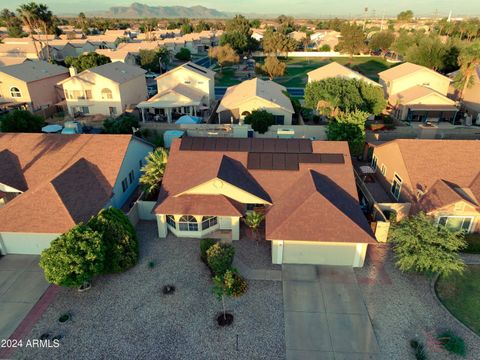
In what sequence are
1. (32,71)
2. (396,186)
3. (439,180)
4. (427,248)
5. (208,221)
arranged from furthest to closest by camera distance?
(32,71) < (396,186) < (439,180) < (208,221) < (427,248)

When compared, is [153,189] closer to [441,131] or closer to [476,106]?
[441,131]

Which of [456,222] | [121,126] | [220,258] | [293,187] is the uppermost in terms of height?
[293,187]

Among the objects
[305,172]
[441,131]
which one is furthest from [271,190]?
[441,131]

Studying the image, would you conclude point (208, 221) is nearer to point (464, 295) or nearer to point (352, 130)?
point (464, 295)

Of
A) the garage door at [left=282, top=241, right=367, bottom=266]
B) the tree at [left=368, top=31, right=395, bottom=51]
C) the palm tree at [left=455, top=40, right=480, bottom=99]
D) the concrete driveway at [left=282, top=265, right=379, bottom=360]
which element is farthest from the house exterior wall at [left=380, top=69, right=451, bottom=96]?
the tree at [left=368, top=31, right=395, bottom=51]

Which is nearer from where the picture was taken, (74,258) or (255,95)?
(74,258)

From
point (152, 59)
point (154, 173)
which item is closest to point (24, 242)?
point (154, 173)

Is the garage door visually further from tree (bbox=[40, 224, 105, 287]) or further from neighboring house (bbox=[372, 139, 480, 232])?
tree (bbox=[40, 224, 105, 287])

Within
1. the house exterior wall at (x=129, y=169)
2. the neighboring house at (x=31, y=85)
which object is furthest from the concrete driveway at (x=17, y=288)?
the neighboring house at (x=31, y=85)
